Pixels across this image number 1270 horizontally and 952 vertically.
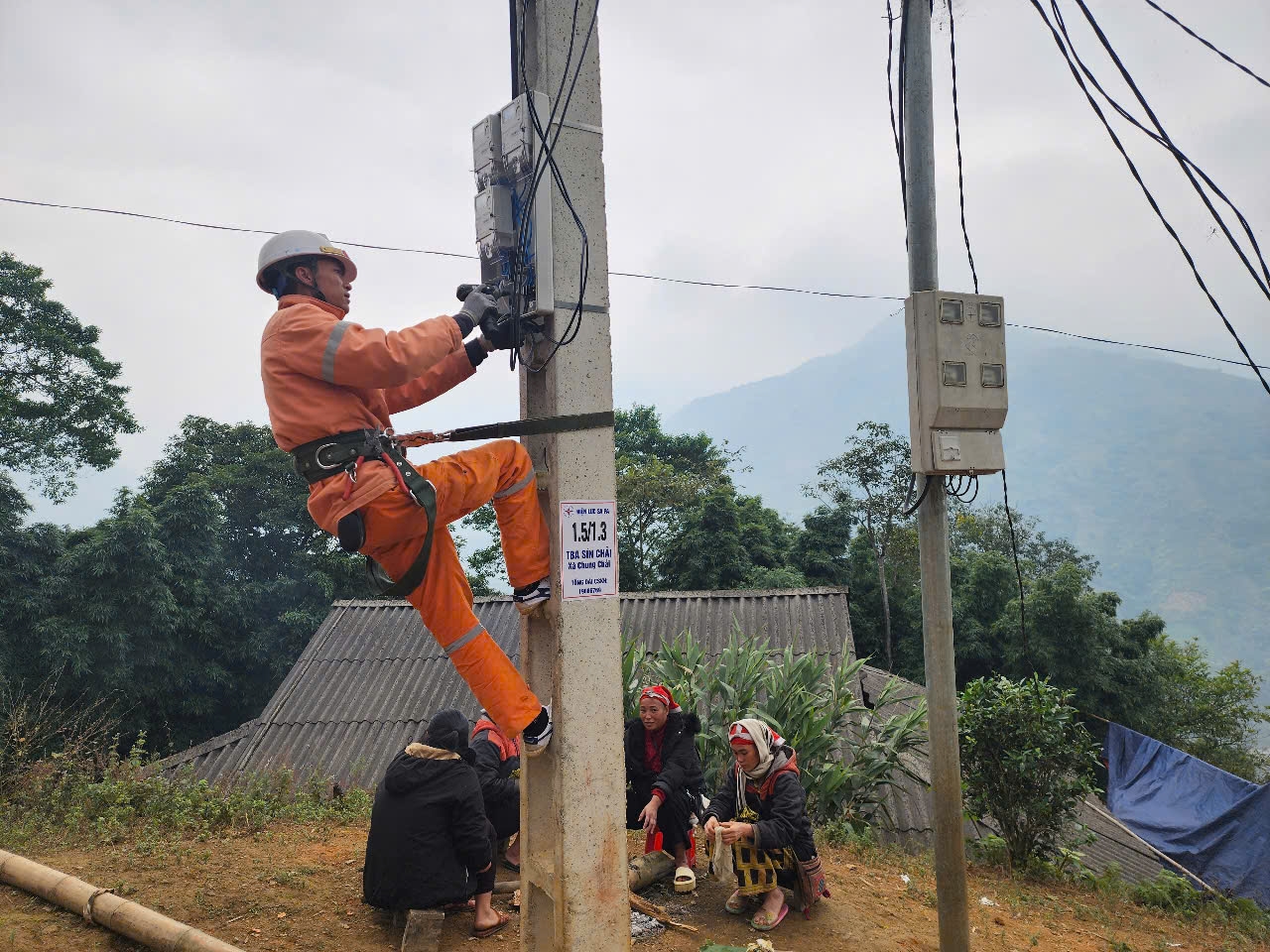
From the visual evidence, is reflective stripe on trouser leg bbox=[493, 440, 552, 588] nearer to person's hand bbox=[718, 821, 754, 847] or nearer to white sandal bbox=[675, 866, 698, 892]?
person's hand bbox=[718, 821, 754, 847]

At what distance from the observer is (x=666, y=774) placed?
5664mm

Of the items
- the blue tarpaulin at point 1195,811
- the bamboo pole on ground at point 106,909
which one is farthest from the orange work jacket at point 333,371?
the blue tarpaulin at point 1195,811

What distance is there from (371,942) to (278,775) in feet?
12.7

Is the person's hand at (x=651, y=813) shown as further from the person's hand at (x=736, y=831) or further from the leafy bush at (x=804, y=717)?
the leafy bush at (x=804, y=717)

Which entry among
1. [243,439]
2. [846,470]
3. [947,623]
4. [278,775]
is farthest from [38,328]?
[947,623]

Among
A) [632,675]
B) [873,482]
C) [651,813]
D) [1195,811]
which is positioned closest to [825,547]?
[873,482]

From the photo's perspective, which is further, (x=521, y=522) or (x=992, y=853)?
(x=992, y=853)

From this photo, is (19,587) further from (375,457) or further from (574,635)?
(574,635)

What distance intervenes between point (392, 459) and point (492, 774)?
250 centimetres

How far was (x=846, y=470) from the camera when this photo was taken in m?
28.5

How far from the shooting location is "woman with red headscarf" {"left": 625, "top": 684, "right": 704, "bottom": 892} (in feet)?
18.5

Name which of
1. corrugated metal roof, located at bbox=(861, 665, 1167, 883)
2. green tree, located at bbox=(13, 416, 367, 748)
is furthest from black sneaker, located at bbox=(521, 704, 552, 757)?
green tree, located at bbox=(13, 416, 367, 748)

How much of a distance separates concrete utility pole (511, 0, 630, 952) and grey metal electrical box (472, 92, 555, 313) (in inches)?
2.0

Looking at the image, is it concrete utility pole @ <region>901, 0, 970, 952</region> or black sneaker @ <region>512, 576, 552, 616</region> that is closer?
black sneaker @ <region>512, 576, 552, 616</region>
